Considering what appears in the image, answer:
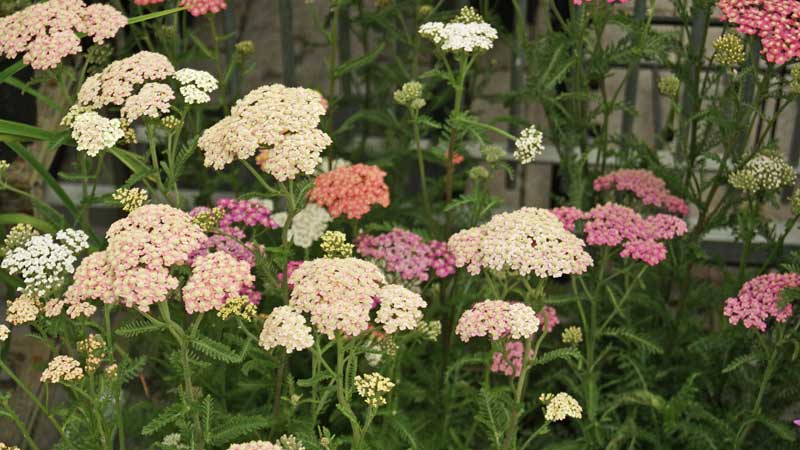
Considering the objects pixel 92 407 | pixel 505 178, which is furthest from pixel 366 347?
pixel 505 178

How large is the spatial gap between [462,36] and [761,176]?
998mm

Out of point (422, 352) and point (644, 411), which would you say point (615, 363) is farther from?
point (422, 352)

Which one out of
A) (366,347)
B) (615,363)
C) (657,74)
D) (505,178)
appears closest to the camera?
(366,347)

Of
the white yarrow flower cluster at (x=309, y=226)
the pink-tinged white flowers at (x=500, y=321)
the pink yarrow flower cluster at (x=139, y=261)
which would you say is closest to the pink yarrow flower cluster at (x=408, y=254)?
the white yarrow flower cluster at (x=309, y=226)

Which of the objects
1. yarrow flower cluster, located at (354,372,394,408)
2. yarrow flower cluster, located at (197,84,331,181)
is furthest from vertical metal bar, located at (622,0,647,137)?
yarrow flower cluster, located at (354,372,394,408)

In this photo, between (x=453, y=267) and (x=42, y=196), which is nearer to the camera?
(x=453, y=267)

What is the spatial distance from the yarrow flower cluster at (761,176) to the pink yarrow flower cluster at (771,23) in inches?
13.5

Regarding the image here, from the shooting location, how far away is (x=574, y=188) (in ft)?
11.2

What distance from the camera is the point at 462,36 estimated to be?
115 inches

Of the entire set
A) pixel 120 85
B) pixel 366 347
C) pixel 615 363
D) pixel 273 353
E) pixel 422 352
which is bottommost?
pixel 615 363

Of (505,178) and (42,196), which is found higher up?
(42,196)

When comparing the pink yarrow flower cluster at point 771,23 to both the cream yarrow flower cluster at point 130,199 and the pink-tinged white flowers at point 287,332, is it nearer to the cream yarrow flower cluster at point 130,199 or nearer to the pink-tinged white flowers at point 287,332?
the pink-tinged white flowers at point 287,332

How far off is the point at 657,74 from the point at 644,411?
8.32 ft

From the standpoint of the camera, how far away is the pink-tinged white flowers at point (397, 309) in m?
2.38
